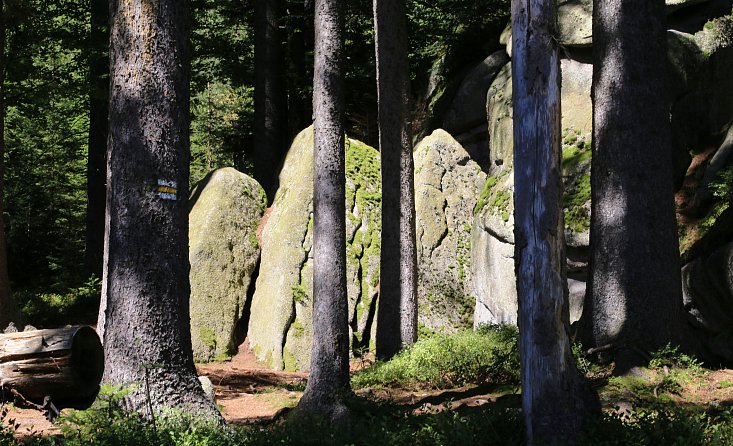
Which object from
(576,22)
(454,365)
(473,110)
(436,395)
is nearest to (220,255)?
(454,365)

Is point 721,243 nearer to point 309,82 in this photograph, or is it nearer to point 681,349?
point 681,349

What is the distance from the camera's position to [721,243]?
1023 centimetres

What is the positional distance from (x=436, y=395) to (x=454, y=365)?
2.35 ft

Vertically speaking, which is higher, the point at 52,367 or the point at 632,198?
the point at 632,198

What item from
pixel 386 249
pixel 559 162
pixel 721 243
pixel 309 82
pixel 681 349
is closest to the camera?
pixel 559 162

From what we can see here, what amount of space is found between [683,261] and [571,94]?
486 cm

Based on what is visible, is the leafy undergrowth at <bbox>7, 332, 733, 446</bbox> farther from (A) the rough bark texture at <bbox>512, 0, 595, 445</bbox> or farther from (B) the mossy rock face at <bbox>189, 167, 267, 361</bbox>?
(B) the mossy rock face at <bbox>189, 167, 267, 361</bbox>

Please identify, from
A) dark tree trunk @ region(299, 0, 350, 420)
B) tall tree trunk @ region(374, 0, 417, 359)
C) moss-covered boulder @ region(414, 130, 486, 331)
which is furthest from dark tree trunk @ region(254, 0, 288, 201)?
dark tree trunk @ region(299, 0, 350, 420)

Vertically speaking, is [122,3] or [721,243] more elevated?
[122,3]

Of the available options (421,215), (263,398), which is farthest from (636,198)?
(421,215)

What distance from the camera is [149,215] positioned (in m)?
6.92

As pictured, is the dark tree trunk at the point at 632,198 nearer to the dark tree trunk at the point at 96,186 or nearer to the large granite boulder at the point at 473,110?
the large granite boulder at the point at 473,110

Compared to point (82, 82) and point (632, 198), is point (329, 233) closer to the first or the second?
point (632, 198)

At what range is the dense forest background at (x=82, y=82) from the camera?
17.5 metres
